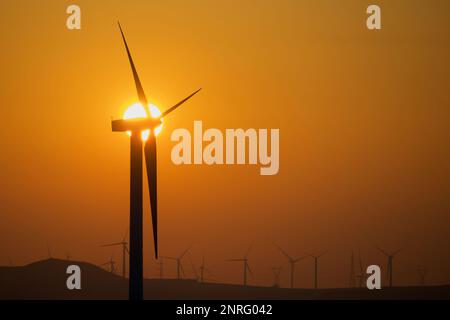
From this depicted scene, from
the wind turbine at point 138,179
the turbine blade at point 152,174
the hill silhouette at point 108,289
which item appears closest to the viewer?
the wind turbine at point 138,179

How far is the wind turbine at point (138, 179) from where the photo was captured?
95.7ft

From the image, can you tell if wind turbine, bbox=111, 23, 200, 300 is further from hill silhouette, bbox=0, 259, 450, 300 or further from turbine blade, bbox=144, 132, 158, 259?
hill silhouette, bbox=0, 259, 450, 300

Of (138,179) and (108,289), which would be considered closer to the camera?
(138,179)

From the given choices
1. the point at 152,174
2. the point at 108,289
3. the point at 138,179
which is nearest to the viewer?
the point at 138,179

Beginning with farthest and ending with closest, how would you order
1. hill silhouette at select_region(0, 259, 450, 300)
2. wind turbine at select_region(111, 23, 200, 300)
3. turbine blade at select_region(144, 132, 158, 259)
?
Result: hill silhouette at select_region(0, 259, 450, 300)
turbine blade at select_region(144, 132, 158, 259)
wind turbine at select_region(111, 23, 200, 300)

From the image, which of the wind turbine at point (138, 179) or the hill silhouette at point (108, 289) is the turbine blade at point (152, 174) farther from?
the hill silhouette at point (108, 289)

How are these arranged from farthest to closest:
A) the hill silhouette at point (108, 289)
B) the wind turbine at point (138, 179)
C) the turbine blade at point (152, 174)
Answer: the hill silhouette at point (108, 289) < the turbine blade at point (152, 174) < the wind turbine at point (138, 179)

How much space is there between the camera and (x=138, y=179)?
29.4 m

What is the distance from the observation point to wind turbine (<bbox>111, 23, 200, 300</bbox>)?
29156 millimetres

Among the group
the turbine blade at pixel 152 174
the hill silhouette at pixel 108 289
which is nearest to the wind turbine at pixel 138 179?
the turbine blade at pixel 152 174

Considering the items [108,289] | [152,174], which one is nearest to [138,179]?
[152,174]

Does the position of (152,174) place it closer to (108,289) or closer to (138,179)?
(138,179)

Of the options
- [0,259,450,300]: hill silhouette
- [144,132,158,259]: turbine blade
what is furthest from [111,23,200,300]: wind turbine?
[0,259,450,300]: hill silhouette
